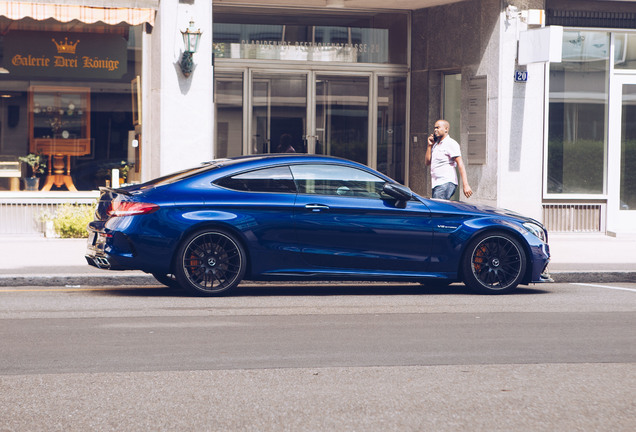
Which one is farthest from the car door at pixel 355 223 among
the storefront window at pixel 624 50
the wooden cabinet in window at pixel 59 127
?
the storefront window at pixel 624 50

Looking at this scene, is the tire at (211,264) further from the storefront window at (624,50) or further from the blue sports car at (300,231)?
the storefront window at (624,50)

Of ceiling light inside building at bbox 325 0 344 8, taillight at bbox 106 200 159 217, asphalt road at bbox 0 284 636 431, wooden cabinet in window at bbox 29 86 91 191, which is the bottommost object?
asphalt road at bbox 0 284 636 431

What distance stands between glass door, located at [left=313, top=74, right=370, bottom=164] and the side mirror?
8.68m

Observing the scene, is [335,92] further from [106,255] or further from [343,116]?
[106,255]

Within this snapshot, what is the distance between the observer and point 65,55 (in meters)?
16.0

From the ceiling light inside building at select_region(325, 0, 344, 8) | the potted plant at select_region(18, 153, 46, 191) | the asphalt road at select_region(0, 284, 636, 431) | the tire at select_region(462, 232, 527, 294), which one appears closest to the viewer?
the asphalt road at select_region(0, 284, 636, 431)

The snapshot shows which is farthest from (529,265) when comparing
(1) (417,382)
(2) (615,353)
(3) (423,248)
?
(1) (417,382)

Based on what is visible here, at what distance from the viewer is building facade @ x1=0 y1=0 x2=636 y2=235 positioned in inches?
623

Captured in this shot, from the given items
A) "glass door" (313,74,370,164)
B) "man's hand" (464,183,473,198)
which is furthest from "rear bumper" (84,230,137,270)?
"glass door" (313,74,370,164)

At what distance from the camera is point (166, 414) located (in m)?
5.25

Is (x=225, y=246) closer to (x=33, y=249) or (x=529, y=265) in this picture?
(x=529, y=265)

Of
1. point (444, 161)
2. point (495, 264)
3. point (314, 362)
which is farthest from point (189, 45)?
point (314, 362)

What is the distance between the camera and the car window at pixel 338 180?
33.0ft

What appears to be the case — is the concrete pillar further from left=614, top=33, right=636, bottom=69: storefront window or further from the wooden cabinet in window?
left=614, top=33, right=636, bottom=69: storefront window
